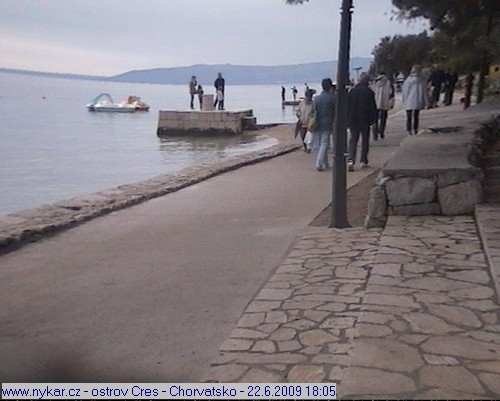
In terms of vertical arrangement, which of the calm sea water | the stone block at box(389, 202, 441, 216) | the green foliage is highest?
the green foliage

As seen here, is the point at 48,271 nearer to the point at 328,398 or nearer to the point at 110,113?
the point at 328,398

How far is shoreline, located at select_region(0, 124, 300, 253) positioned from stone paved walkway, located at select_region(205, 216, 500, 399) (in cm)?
339

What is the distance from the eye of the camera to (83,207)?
9562 millimetres

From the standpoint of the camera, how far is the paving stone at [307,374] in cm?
335

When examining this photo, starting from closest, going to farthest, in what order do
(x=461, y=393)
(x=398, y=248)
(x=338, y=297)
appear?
(x=461, y=393)
(x=338, y=297)
(x=398, y=248)

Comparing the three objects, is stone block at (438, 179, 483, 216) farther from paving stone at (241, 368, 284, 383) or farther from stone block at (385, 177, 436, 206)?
paving stone at (241, 368, 284, 383)

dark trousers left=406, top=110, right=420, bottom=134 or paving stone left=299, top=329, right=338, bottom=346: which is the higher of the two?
dark trousers left=406, top=110, right=420, bottom=134

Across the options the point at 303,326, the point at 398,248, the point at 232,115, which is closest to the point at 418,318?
the point at 303,326

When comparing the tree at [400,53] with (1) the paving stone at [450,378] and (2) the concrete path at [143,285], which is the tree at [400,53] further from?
(1) the paving stone at [450,378]

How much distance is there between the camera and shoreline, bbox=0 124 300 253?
745cm

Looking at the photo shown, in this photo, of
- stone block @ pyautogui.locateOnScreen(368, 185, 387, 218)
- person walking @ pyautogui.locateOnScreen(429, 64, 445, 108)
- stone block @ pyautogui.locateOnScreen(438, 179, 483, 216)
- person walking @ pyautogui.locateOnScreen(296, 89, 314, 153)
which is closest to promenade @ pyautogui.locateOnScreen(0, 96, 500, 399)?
stone block @ pyautogui.locateOnScreen(438, 179, 483, 216)

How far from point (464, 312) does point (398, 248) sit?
1516 millimetres

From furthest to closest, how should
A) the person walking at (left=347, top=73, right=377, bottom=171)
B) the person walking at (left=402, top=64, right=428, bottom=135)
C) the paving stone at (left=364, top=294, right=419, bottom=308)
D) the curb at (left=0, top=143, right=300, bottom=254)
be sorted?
the person walking at (left=402, top=64, right=428, bottom=135) → the person walking at (left=347, top=73, right=377, bottom=171) → the curb at (left=0, top=143, right=300, bottom=254) → the paving stone at (left=364, top=294, right=419, bottom=308)

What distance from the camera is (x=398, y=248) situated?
5.44 metres
